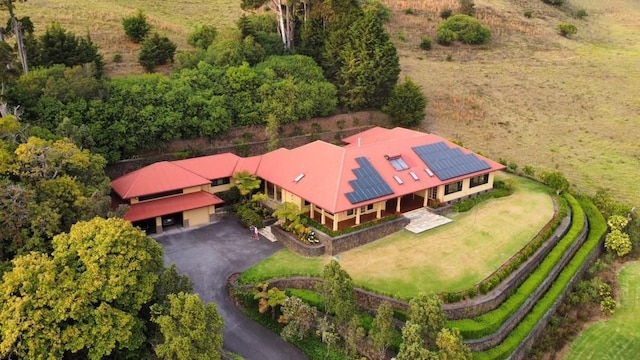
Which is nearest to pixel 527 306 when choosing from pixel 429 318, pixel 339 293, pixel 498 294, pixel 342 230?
pixel 498 294

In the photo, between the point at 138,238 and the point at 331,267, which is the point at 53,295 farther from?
the point at 331,267

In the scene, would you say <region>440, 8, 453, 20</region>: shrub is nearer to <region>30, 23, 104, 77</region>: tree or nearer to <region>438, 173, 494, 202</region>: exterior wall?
<region>438, 173, 494, 202</region>: exterior wall

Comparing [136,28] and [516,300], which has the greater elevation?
[136,28]

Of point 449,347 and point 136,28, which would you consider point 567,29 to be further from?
point 449,347

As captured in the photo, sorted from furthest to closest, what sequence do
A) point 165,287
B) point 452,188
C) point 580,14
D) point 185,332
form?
point 580,14 → point 452,188 → point 165,287 → point 185,332

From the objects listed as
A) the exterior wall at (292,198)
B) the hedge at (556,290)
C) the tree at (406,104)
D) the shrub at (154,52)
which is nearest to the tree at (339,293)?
the hedge at (556,290)

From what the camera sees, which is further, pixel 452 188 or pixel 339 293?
pixel 452 188

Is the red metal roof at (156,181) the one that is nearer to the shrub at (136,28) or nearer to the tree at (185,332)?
the tree at (185,332)
